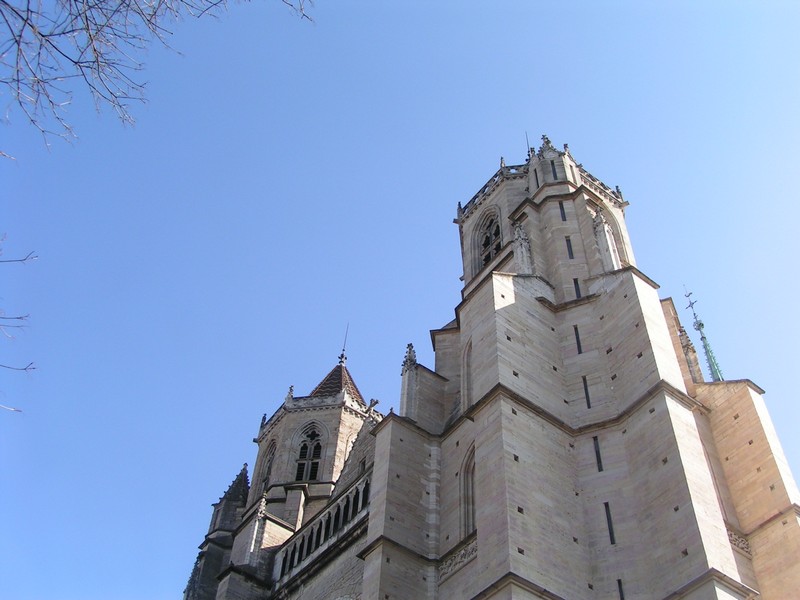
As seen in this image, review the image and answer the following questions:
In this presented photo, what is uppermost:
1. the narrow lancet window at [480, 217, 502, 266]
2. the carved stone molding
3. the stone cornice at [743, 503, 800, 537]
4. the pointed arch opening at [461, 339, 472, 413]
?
the narrow lancet window at [480, 217, 502, 266]

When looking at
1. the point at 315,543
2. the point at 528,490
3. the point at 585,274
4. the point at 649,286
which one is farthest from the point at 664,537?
the point at 315,543

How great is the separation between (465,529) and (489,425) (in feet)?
7.76

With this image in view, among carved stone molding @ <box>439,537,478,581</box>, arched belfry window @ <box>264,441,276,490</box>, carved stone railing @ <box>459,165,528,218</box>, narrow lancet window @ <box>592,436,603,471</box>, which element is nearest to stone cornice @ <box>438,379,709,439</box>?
narrow lancet window @ <box>592,436,603,471</box>

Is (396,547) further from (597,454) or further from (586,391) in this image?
(586,391)

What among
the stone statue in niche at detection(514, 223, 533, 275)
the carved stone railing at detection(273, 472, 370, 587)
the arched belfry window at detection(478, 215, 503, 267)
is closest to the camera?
→ the carved stone railing at detection(273, 472, 370, 587)

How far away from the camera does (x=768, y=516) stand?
1678 cm

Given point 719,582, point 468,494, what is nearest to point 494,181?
point 468,494

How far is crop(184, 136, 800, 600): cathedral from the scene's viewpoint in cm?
1516

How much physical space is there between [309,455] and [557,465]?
19.2 metres

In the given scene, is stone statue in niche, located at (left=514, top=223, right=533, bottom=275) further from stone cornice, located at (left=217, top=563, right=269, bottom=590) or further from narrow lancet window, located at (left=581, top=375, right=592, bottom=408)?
stone cornice, located at (left=217, top=563, right=269, bottom=590)

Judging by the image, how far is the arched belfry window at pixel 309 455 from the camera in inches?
1342

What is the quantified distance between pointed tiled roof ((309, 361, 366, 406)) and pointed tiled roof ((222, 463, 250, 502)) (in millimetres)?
4607

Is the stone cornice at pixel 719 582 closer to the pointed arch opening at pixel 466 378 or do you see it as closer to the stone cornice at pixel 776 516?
the stone cornice at pixel 776 516

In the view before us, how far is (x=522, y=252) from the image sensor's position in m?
23.8
